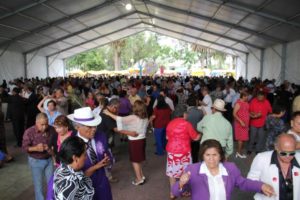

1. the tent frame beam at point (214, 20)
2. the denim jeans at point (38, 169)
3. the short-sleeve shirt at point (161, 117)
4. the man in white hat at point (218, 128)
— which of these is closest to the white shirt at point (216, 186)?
the man in white hat at point (218, 128)

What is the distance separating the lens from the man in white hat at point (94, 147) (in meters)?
2.92

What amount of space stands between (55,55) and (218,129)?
2513 cm

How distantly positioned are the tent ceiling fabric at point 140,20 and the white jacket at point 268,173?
906 cm

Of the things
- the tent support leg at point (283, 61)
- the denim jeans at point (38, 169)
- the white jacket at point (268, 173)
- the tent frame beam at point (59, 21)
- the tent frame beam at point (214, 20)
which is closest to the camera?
the white jacket at point (268, 173)

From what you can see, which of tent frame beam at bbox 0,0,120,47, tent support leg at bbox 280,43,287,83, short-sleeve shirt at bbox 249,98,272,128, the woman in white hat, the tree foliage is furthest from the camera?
the tree foliage

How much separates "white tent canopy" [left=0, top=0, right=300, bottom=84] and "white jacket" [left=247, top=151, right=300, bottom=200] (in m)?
9.30

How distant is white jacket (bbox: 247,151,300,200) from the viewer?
8.73ft

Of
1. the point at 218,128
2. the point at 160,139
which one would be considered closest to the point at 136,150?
the point at 218,128

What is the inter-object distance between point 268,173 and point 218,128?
205 centimetres

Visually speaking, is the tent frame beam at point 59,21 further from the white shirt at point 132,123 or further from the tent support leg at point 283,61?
the white shirt at point 132,123

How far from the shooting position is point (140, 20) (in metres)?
23.1

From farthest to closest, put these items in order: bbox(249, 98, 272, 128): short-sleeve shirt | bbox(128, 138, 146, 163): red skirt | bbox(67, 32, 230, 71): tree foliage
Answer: bbox(67, 32, 230, 71): tree foliage → bbox(249, 98, 272, 128): short-sleeve shirt → bbox(128, 138, 146, 163): red skirt

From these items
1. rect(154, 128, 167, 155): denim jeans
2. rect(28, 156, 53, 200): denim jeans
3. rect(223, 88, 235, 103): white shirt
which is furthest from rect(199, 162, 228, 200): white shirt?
rect(223, 88, 235, 103): white shirt

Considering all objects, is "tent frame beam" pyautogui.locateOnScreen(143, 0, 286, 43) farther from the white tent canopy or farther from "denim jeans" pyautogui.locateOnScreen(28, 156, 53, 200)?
"denim jeans" pyautogui.locateOnScreen(28, 156, 53, 200)
